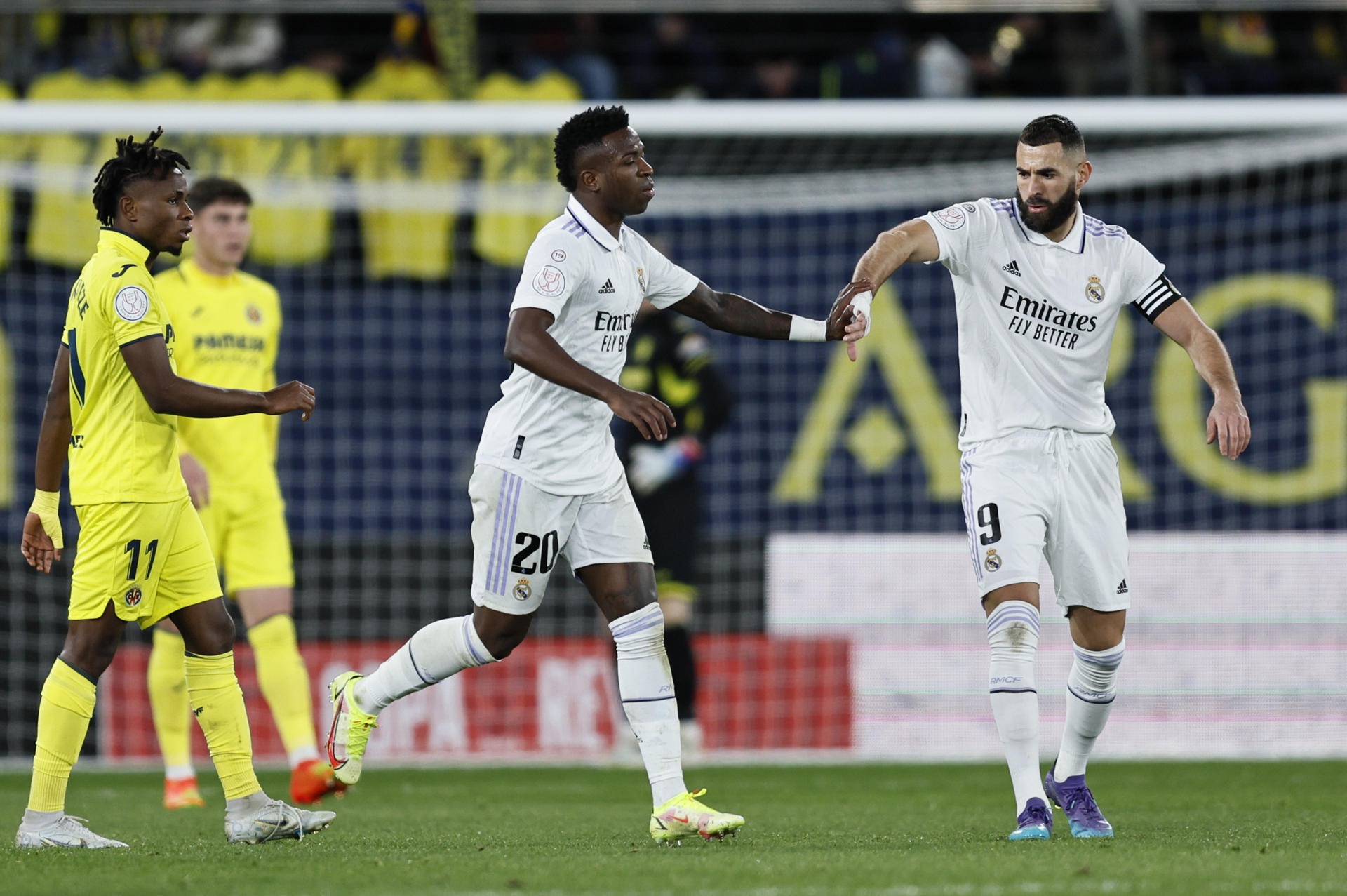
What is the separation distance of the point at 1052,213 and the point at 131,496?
300 centimetres

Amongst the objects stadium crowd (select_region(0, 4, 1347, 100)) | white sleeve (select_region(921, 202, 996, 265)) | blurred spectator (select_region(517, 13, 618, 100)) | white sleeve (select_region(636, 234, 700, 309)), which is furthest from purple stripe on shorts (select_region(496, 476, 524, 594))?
stadium crowd (select_region(0, 4, 1347, 100))

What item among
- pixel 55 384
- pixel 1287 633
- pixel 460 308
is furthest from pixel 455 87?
pixel 55 384

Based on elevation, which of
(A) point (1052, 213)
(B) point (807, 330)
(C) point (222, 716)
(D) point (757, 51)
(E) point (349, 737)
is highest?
(D) point (757, 51)

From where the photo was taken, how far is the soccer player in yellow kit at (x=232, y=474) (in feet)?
22.6

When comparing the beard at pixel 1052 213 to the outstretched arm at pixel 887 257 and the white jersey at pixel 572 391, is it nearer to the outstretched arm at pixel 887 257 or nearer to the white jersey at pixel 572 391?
the outstretched arm at pixel 887 257

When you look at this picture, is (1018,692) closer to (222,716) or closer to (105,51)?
(222,716)

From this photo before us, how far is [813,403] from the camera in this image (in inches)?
507

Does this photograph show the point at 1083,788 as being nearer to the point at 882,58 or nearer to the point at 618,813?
the point at 618,813

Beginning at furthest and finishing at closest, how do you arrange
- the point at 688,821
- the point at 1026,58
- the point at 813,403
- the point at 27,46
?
the point at 1026,58 < the point at 27,46 < the point at 813,403 < the point at 688,821

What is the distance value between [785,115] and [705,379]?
178 centimetres

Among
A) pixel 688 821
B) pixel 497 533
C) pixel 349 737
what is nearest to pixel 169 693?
pixel 349 737

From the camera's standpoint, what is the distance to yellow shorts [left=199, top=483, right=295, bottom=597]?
692cm

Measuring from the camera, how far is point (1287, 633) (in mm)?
10102

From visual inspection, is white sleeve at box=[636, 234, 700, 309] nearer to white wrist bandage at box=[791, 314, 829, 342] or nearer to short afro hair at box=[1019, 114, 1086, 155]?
white wrist bandage at box=[791, 314, 829, 342]
